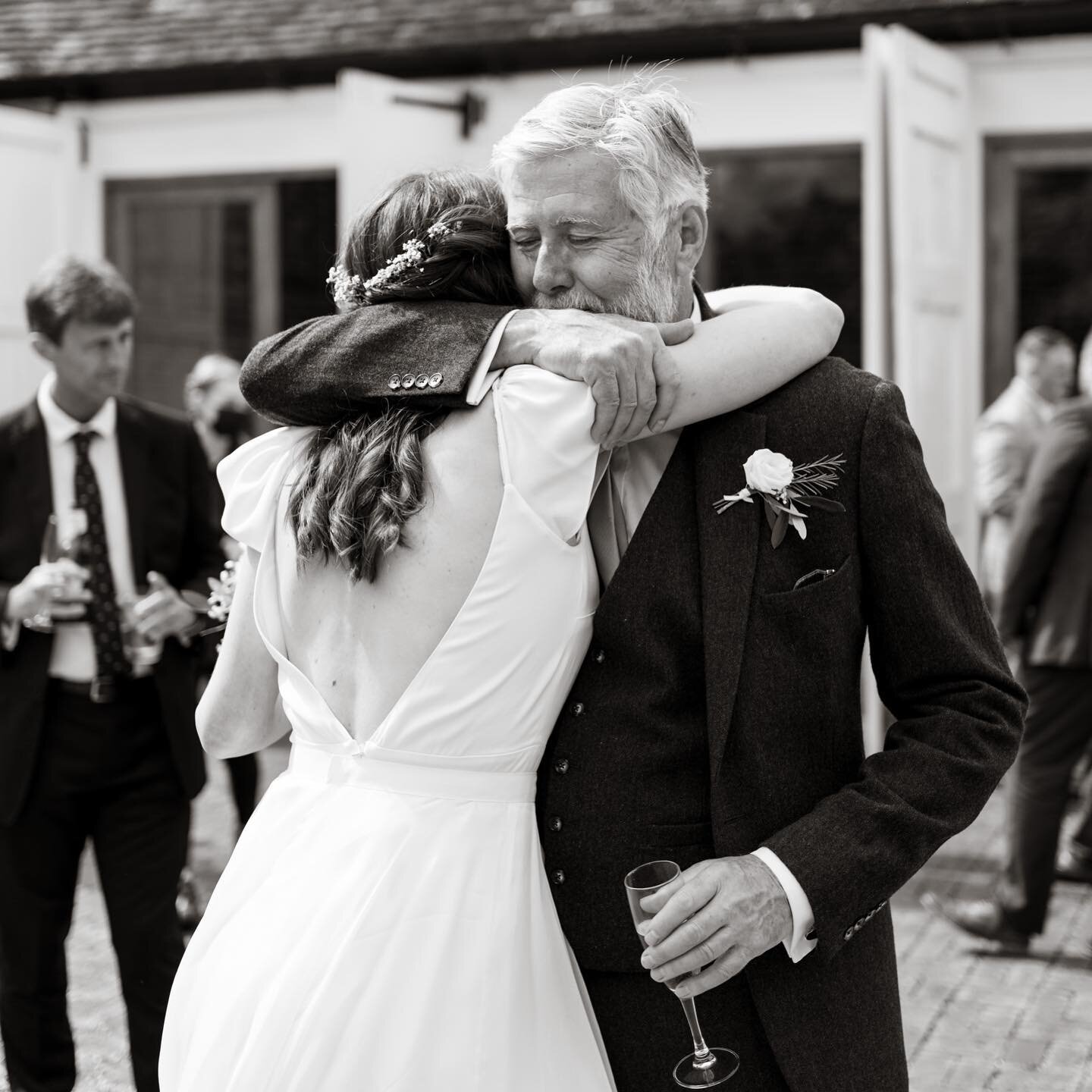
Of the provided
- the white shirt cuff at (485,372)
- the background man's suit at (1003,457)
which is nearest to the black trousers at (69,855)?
the white shirt cuff at (485,372)

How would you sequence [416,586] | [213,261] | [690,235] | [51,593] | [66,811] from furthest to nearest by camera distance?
[213,261] → [66,811] → [51,593] → [690,235] → [416,586]

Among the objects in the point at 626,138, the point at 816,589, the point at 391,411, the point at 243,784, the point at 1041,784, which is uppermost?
the point at 626,138

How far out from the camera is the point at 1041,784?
20.3 feet

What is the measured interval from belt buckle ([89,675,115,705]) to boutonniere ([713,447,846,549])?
2.63 meters

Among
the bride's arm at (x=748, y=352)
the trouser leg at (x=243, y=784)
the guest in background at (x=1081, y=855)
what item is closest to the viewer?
the bride's arm at (x=748, y=352)

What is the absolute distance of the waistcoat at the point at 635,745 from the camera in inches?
85.6

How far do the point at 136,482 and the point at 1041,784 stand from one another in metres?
3.57

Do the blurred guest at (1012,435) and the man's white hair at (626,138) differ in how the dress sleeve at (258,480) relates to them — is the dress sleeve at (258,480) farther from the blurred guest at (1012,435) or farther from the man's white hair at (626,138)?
the blurred guest at (1012,435)

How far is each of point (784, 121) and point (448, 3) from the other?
2324 mm

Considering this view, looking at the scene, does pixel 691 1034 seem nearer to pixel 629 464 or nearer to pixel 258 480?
pixel 629 464

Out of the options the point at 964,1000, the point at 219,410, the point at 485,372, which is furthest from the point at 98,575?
the point at 219,410

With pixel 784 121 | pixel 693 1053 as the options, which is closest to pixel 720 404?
pixel 693 1053

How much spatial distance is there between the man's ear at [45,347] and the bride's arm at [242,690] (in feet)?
7.96

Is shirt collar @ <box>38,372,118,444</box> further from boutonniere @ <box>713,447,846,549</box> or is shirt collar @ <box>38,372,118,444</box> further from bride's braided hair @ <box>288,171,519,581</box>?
boutonniere @ <box>713,447,846,549</box>
